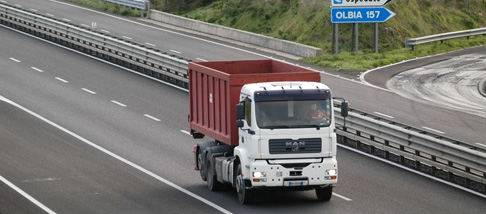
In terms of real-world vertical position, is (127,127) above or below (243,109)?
below

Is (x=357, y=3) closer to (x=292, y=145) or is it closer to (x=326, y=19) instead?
(x=326, y=19)

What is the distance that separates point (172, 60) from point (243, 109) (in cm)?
1920

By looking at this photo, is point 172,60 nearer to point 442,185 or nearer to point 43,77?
point 43,77

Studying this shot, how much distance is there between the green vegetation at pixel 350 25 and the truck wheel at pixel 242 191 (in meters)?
22.7

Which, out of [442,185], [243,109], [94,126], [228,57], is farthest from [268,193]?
[228,57]

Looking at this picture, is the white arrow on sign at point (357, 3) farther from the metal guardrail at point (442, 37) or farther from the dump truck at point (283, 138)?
the dump truck at point (283, 138)

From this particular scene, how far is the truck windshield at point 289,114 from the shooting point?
19594mm

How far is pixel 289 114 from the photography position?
64.5 ft

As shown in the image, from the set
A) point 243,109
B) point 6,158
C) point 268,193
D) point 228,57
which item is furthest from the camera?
point 228,57

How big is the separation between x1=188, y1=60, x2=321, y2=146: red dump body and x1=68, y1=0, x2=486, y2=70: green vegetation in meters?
18.6

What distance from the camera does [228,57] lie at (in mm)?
45188

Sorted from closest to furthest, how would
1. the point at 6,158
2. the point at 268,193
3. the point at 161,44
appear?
the point at 268,193 → the point at 6,158 → the point at 161,44

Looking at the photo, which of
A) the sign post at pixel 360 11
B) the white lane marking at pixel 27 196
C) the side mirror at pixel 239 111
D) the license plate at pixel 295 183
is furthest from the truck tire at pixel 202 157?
the sign post at pixel 360 11

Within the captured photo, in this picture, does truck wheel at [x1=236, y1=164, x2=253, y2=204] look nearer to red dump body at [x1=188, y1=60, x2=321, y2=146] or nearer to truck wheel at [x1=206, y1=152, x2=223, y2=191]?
red dump body at [x1=188, y1=60, x2=321, y2=146]
